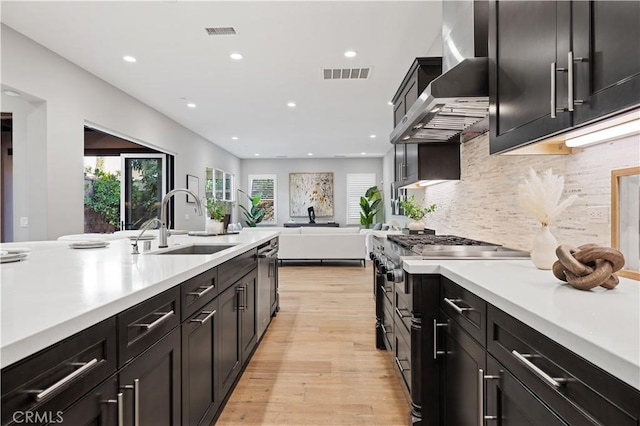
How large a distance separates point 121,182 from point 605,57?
7.84m

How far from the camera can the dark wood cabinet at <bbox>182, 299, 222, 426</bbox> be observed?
1.47 meters

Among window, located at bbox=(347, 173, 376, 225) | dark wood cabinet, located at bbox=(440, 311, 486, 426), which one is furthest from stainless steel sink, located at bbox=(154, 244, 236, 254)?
window, located at bbox=(347, 173, 376, 225)

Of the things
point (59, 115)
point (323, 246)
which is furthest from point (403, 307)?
point (323, 246)

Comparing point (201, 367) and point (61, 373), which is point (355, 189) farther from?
point (61, 373)

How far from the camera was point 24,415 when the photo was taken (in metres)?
0.69

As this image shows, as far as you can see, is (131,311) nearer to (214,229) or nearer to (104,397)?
(104,397)

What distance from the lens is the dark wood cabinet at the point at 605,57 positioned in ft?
2.83

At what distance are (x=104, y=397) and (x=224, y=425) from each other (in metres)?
1.23

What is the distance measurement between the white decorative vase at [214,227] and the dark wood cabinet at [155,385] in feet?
7.25

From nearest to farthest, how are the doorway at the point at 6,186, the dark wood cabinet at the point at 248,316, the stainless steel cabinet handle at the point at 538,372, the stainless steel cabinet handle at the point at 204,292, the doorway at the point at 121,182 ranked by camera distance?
the stainless steel cabinet handle at the point at 538,372, the stainless steel cabinet handle at the point at 204,292, the dark wood cabinet at the point at 248,316, the doorway at the point at 6,186, the doorway at the point at 121,182

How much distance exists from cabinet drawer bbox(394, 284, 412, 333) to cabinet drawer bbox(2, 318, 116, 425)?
1.34 metres

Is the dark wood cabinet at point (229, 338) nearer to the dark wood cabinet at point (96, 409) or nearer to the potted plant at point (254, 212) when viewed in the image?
the dark wood cabinet at point (96, 409)

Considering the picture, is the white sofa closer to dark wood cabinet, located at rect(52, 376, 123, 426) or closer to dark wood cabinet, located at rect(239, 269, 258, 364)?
dark wood cabinet, located at rect(239, 269, 258, 364)

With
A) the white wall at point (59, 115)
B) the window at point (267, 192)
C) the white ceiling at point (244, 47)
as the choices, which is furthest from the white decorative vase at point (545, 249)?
the window at point (267, 192)
